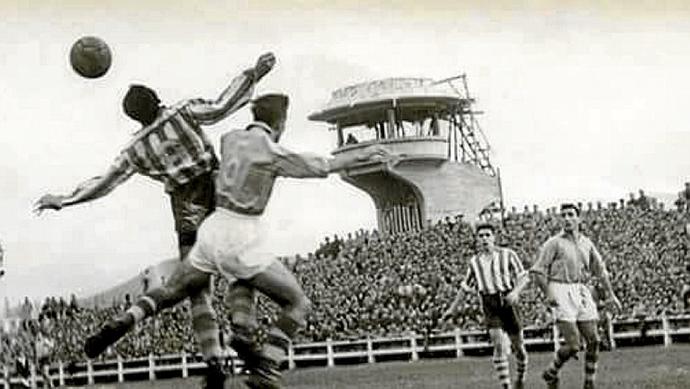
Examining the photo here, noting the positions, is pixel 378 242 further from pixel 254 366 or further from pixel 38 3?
pixel 254 366

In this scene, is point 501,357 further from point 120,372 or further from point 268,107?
point 120,372

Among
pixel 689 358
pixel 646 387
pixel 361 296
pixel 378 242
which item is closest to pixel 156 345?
pixel 361 296

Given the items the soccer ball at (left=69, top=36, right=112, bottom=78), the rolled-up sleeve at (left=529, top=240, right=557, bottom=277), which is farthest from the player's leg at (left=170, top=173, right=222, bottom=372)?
the rolled-up sleeve at (left=529, top=240, right=557, bottom=277)

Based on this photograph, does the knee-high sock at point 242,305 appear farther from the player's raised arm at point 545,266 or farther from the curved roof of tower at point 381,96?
the curved roof of tower at point 381,96

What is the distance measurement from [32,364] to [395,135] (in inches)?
712

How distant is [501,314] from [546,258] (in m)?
1.22

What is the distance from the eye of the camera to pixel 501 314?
11.3 meters

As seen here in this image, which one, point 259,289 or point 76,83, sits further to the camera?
point 76,83

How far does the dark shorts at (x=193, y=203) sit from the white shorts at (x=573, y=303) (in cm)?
306

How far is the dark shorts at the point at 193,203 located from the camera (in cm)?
838

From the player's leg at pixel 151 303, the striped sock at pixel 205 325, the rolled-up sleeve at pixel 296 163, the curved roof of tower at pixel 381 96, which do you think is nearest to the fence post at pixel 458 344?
the striped sock at pixel 205 325

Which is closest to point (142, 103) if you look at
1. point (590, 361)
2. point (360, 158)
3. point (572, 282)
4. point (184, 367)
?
point (360, 158)

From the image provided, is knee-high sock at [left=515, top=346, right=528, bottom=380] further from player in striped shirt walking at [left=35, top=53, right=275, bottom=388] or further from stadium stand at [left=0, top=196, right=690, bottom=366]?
stadium stand at [left=0, top=196, right=690, bottom=366]

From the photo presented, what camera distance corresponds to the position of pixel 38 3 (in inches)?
455
